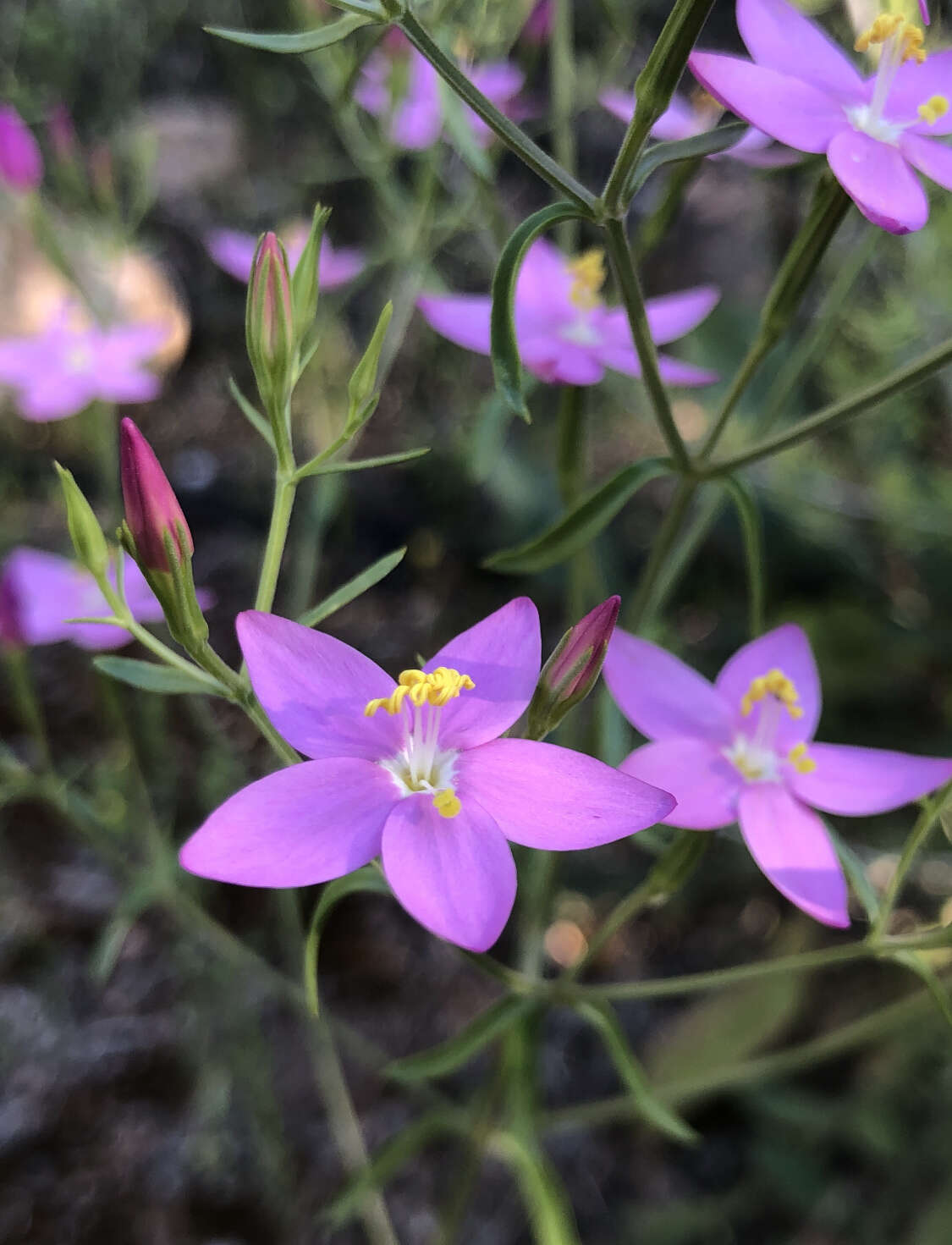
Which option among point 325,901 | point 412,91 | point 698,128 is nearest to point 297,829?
point 325,901

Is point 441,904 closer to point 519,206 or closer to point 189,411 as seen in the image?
point 189,411

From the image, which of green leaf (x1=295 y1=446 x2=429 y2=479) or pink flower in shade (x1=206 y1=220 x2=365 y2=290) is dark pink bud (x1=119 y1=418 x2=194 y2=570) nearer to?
green leaf (x1=295 y1=446 x2=429 y2=479)

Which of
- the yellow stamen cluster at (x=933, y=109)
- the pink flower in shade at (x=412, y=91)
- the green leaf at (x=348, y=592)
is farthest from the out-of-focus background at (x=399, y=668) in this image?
the green leaf at (x=348, y=592)

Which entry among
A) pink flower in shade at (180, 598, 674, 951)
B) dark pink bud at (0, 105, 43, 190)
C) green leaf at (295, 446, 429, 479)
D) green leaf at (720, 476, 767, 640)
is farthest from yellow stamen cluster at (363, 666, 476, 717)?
dark pink bud at (0, 105, 43, 190)

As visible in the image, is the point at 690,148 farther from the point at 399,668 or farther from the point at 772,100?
the point at 399,668

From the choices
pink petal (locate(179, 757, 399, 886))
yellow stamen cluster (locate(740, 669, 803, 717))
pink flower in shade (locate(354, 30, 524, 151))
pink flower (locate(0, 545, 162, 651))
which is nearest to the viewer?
pink petal (locate(179, 757, 399, 886))

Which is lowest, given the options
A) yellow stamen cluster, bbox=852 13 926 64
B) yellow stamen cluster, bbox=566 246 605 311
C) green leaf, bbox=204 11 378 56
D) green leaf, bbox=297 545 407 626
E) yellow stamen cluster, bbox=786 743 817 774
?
yellow stamen cluster, bbox=786 743 817 774
